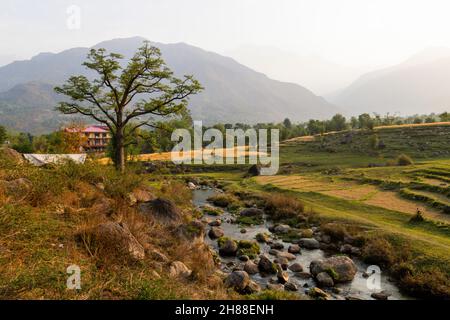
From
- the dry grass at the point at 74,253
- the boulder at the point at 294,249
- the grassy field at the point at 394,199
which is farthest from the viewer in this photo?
the boulder at the point at 294,249

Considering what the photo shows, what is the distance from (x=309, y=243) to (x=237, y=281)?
10.2 m

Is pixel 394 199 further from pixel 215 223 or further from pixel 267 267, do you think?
pixel 267 267

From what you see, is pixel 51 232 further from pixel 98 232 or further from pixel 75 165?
A: pixel 75 165

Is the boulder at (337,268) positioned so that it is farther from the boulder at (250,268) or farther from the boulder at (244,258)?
the boulder at (244,258)

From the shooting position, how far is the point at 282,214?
31922 millimetres

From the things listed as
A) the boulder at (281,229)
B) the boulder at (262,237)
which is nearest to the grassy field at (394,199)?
the boulder at (281,229)

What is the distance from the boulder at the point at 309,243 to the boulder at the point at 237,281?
925 centimetres

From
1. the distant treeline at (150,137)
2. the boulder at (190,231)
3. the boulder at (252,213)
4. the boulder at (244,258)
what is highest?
the distant treeline at (150,137)

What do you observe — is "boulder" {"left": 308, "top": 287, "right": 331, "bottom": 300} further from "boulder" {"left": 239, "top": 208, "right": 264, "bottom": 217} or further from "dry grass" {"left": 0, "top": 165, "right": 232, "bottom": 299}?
"boulder" {"left": 239, "top": 208, "right": 264, "bottom": 217}

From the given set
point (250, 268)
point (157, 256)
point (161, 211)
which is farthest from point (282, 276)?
point (161, 211)

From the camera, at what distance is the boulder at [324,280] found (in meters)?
16.8

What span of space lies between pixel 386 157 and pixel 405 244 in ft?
204

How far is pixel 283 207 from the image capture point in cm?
3300

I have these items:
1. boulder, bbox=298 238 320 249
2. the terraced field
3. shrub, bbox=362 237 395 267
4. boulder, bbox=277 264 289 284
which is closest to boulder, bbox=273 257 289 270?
boulder, bbox=277 264 289 284
